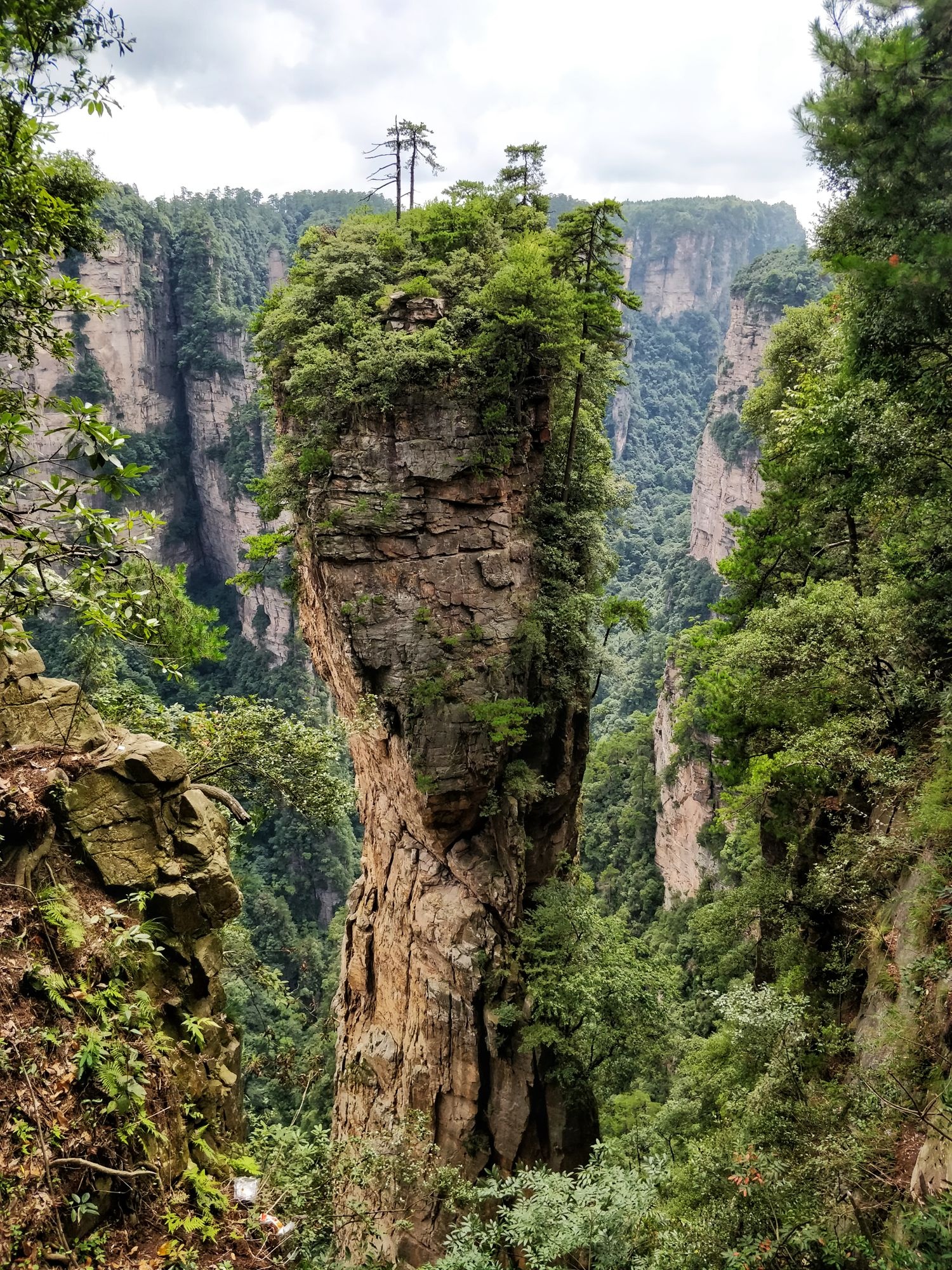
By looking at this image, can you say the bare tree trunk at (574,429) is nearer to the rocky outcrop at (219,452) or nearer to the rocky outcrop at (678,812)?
the rocky outcrop at (678,812)

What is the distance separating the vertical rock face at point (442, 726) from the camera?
14.0m

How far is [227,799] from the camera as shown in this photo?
705cm

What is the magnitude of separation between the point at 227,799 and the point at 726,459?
198 ft

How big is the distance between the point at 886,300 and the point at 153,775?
7240 millimetres

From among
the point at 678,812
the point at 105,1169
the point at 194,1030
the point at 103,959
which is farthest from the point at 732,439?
the point at 105,1169

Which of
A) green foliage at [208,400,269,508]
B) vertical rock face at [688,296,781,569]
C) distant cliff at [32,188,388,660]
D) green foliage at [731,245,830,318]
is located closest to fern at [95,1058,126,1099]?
distant cliff at [32,188,388,660]

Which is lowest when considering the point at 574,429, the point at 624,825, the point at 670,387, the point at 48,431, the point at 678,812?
the point at 624,825

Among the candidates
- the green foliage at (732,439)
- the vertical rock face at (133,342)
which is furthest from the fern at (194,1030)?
the green foliage at (732,439)

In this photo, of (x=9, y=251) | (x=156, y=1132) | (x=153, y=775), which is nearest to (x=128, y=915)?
(x=153, y=775)

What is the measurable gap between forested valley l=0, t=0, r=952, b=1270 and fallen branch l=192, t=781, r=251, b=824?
0.06 m

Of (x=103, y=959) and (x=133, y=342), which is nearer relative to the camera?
(x=103, y=959)

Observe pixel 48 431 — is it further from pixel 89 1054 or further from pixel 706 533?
pixel 706 533

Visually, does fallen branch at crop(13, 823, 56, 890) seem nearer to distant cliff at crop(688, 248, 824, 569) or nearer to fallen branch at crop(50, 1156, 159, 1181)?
fallen branch at crop(50, 1156, 159, 1181)

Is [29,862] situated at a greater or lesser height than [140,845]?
greater
